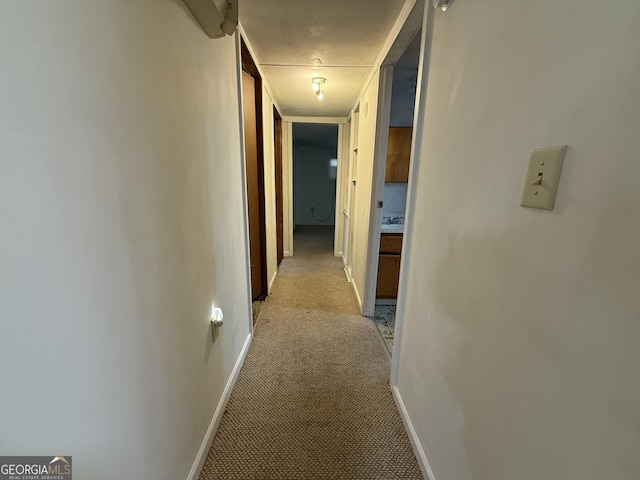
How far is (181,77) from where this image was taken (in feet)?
3.15

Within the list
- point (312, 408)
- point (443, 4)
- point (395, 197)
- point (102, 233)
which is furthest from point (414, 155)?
point (395, 197)

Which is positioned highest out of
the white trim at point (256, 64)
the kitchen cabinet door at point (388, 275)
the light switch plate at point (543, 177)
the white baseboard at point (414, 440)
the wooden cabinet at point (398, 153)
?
the white trim at point (256, 64)

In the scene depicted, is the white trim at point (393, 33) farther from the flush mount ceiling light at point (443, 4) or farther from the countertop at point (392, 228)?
the countertop at point (392, 228)

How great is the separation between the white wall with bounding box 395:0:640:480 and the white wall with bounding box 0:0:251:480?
1000 millimetres

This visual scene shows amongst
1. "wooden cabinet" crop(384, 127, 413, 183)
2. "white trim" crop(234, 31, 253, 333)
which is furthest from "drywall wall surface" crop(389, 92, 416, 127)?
"white trim" crop(234, 31, 253, 333)

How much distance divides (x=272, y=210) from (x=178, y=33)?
221 cm

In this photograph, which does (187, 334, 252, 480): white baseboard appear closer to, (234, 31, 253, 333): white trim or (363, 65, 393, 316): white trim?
(234, 31, 253, 333): white trim

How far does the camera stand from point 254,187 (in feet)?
8.14

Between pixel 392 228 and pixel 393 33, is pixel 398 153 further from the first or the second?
pixel 393 33

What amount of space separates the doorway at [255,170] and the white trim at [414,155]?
1.35 meters

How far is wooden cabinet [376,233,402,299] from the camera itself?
2.57m

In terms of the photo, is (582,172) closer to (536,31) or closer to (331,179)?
(536,31)

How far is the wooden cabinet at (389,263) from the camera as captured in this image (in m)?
2.57

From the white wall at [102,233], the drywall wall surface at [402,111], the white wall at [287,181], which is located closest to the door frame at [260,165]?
the white wall at [102,233]
